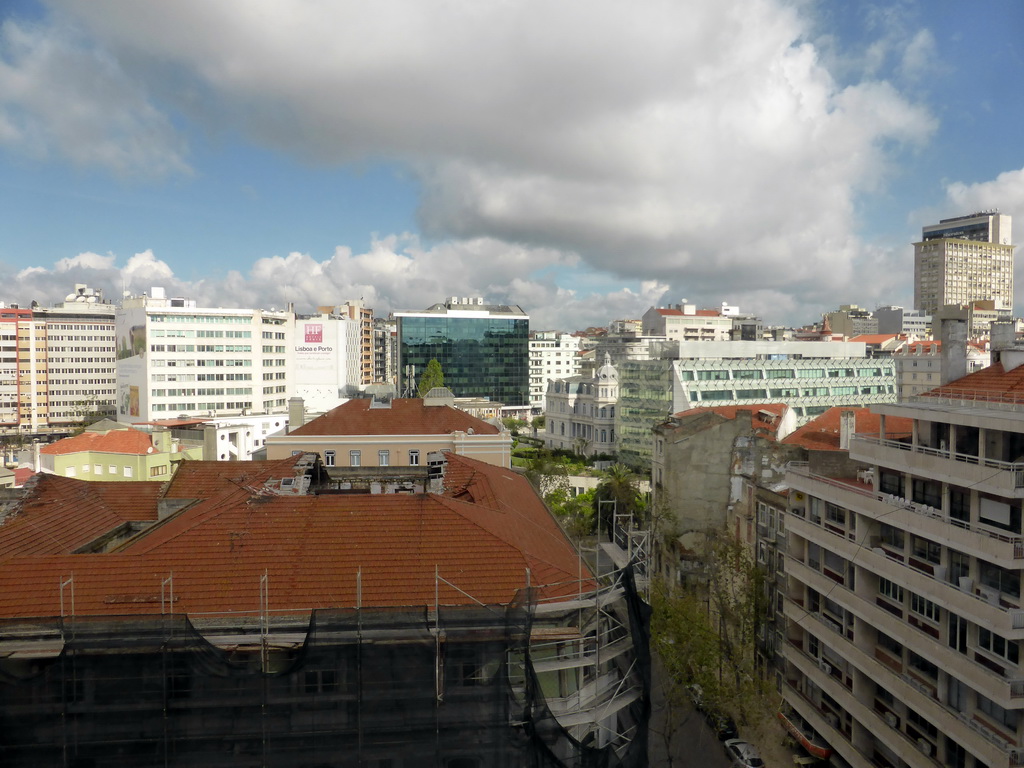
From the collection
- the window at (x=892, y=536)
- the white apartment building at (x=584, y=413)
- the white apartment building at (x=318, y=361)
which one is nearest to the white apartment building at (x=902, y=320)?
the white apartment building at (x=584, y=413)

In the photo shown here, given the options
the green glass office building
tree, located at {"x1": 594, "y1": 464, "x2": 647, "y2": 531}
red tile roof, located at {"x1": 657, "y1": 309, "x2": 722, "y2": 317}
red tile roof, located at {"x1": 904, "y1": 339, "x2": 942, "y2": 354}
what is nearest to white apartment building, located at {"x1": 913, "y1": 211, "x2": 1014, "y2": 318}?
red tile roof, located at {"x1": 657, "y1": 309, "x2": 722, "y2": 317}

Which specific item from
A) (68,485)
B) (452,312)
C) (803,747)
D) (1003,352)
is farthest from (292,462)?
(452,312)

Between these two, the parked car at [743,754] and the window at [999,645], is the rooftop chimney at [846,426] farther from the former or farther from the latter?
the window at [999,645]

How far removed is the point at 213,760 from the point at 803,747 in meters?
20.4

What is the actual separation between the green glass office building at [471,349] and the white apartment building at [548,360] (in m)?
9.91

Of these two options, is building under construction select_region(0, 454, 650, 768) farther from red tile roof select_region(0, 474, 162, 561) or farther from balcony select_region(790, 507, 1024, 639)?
balcony select_region(790, 507, 1024, 639)

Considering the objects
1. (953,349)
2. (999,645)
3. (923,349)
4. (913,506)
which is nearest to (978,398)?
(913,506)

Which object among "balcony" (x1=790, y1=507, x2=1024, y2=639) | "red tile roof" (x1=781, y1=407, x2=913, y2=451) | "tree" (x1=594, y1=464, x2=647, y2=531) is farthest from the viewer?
"tree" (x1=594, y1=464, x2=647, y2=531)

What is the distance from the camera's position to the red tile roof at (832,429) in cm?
3266

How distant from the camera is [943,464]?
19875mm

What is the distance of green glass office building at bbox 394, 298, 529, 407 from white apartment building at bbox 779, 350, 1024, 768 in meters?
103

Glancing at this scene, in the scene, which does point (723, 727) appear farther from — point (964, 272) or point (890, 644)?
point (964, 272)

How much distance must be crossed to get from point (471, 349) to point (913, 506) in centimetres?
10940

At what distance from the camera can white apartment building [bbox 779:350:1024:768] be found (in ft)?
58.5
